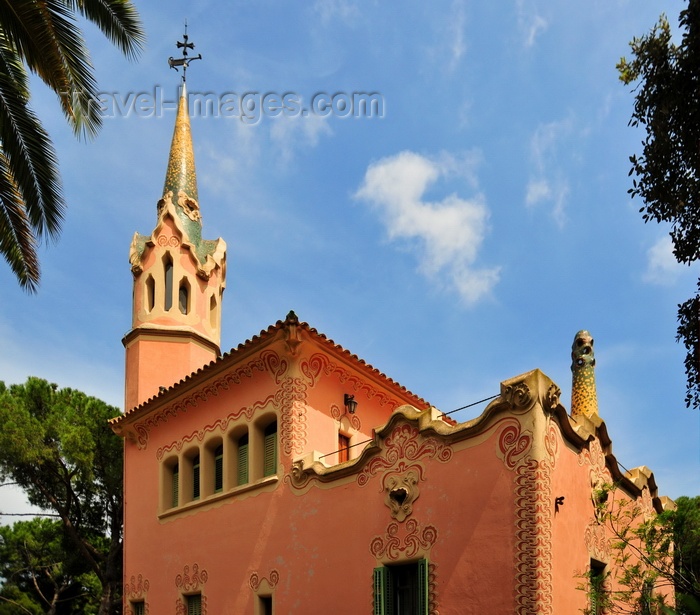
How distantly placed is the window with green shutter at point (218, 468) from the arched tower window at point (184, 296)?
18.6ft

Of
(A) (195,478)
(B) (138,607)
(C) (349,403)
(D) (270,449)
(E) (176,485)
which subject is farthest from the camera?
(B) (138,607)

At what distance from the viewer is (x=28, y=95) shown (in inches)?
484

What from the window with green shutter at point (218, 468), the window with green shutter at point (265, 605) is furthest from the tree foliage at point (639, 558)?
the window with green shutter at point (218, 468)

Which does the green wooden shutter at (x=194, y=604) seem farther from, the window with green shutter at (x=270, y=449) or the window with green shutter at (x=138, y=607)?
the window with green shutter at (x=270, y=449)

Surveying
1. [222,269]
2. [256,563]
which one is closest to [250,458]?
[256,563]

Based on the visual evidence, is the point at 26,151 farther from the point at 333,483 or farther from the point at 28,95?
the point at 333,483

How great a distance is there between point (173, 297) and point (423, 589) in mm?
11806

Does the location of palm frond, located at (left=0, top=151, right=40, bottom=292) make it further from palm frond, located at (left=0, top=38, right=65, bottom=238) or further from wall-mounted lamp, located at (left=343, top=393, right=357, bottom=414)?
wall-mounted lamp, located at (left=343, top=393, right=357, bottom=414)

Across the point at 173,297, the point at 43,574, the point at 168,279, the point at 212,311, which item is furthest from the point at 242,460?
the point at 43,574

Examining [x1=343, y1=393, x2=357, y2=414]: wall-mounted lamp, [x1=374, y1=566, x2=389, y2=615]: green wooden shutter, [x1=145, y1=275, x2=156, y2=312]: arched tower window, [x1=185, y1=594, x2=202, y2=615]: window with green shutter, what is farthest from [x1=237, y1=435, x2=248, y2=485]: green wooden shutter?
[x1=145, y1=275, x2=156, y2=312]: arched tower window

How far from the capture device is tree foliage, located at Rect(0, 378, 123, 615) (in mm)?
22938

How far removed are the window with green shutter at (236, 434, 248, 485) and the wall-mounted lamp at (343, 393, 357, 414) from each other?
A: 204 centimetres

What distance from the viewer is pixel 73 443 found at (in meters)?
23.0

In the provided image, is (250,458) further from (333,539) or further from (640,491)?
(640,491)
